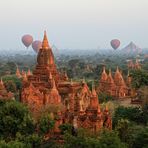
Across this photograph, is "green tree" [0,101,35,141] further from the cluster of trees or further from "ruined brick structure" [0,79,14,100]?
"ruined brick structure" [0,79,14,100]

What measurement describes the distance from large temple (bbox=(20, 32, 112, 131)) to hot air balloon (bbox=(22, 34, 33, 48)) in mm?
119588

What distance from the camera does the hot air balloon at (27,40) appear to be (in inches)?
6476

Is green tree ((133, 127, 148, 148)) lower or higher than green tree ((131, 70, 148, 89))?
lower

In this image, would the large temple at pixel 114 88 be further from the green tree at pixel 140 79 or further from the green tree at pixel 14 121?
the green tree at pixel 14 121

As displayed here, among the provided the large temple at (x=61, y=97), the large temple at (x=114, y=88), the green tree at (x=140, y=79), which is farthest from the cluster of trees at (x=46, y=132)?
the large temple at (x=114, y=88)

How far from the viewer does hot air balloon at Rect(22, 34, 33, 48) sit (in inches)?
6476

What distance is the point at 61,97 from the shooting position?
42.1 meters

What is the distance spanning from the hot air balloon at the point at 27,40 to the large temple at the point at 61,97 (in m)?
120

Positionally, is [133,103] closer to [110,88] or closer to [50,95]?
[110,88]

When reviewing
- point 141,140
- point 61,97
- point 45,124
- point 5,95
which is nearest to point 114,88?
point 61,97

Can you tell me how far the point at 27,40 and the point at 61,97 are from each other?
12403 centimetres

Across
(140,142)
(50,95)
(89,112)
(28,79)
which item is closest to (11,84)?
(28,79)

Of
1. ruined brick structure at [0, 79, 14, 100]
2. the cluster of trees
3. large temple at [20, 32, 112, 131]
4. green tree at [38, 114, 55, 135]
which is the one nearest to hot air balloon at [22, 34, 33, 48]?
ruined brick structure at [0, 79, 14, 100]

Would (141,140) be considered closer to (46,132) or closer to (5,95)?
(46,132)
